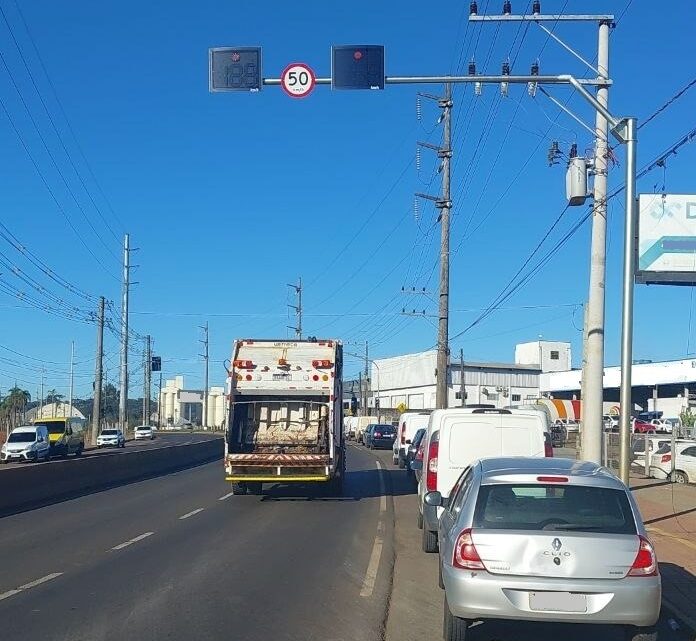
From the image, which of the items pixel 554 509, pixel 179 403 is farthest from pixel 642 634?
pixel 179 403

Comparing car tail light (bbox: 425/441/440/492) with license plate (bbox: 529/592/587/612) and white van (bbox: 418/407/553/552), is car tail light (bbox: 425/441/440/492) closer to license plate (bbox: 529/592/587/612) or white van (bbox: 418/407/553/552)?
white van (bbox: 418/407/553/552)

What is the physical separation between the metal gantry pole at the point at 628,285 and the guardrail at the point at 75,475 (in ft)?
42.1

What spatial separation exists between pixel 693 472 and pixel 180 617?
860 inches

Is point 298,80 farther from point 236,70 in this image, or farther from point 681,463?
point 681,463

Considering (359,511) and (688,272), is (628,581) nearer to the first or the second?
(359,511)

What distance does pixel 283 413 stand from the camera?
877 inches

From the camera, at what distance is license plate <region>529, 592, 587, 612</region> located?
7.02 metres

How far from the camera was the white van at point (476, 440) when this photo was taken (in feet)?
43.4

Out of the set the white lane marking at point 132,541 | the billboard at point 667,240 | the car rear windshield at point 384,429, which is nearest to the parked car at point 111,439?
the car rear windshield at point 384,429

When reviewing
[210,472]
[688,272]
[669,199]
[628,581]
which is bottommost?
[210,472]

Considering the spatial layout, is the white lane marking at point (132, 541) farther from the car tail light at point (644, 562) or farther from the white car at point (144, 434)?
the white car at point (144, 434)

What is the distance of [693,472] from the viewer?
27.2 m

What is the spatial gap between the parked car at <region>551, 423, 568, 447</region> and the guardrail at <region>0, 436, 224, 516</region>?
81.6 ft

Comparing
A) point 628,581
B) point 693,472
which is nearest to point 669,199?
point 693,472
